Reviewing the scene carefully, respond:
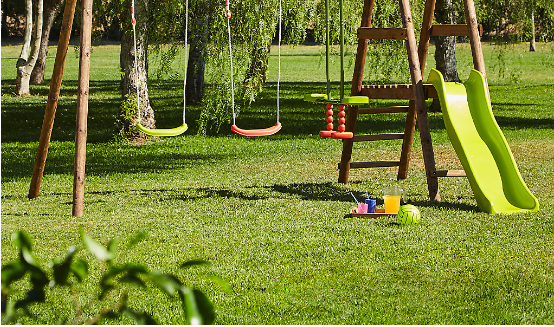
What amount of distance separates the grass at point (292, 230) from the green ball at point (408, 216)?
11 centimetres

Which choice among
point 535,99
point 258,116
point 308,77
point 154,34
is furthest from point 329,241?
point 308,77

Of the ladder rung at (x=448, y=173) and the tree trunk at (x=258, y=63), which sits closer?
the ladder rung at (x=448, y=173)

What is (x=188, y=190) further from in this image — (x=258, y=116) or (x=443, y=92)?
(x=258, y=116)

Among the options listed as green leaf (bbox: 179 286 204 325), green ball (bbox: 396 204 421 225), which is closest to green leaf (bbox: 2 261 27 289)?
green leaf (bbox: 179 286 204 325)

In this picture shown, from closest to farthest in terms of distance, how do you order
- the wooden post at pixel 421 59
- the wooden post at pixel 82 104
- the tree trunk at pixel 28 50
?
the wooden post at pixel 82 104
the wooden post at pixel 421 59
the tree trunk at pixel 28 50

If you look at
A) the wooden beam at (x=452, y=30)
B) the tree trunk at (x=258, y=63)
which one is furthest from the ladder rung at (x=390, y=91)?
the tree trunk at (x=258, y=63)

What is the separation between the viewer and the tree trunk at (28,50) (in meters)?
21.5

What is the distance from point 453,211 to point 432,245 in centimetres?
169

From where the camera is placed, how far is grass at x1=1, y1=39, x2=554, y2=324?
4992mm

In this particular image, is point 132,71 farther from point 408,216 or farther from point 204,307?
point 204,307

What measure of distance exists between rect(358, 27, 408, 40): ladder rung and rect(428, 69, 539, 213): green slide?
0.64 meters

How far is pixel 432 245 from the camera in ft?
21.6

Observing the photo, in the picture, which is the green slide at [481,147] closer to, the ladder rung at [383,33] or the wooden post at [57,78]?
the ladder rung at [383,33]

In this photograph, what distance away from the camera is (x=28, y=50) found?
22578 millimetres
